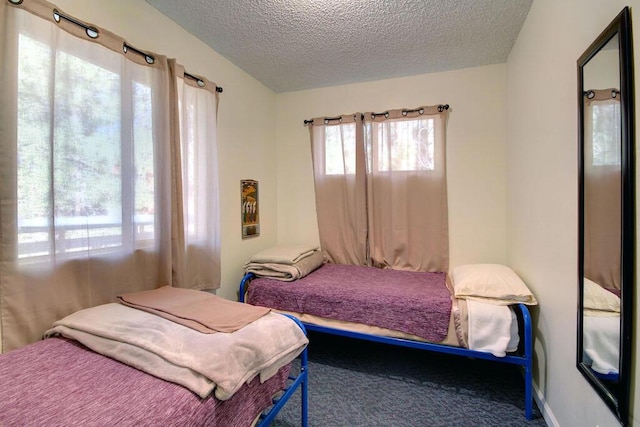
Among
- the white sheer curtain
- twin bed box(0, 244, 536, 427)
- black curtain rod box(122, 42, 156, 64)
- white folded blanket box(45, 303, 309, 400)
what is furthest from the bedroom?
white folded blanket box(45, 303, 309, 400)

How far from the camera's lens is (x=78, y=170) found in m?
1.46

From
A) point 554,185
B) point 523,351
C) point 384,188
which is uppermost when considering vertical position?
point 384,188

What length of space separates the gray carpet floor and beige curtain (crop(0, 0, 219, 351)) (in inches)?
49.3

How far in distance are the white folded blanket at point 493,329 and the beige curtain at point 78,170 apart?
1.92 meters

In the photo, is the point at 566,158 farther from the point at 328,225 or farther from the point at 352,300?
the point at 328,225

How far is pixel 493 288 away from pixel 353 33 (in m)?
2.04

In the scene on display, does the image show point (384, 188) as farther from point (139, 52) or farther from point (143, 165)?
point (139, 52)

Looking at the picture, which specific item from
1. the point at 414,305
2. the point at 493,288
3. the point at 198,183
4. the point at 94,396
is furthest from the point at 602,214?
the point at 198,183

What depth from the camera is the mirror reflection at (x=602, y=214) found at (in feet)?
3.31

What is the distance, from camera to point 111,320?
1.29 m

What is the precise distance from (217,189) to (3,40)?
1327 mm

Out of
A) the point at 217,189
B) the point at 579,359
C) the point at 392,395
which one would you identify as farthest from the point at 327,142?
the point at 579,359

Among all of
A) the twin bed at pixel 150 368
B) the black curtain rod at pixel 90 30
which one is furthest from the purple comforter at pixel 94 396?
the black curtain rod at pixel 90 30

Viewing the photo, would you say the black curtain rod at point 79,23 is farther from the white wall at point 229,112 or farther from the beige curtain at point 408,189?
the beige curtain at point 408,189
